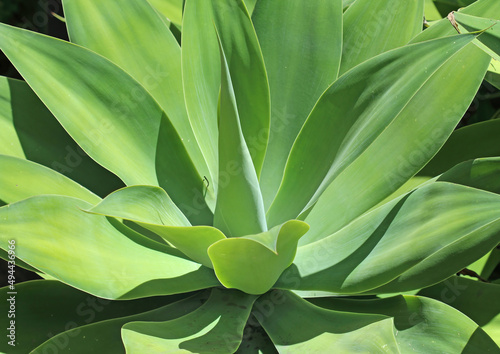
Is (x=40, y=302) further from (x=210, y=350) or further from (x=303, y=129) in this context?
(x=303, y=129)

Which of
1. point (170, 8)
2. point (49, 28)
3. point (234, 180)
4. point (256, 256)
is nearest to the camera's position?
point (256, 256)

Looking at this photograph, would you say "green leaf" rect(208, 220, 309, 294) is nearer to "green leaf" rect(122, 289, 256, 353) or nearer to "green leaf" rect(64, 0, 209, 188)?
"green leaf" rect(122, 289, 256, 353)

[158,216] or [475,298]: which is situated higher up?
[158,216]

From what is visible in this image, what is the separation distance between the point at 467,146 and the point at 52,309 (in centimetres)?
85

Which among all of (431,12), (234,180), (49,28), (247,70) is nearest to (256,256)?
(234,180)

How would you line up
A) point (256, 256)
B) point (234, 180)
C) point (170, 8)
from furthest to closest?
point (170, 8)
point (234, 180)
point (256, 256)

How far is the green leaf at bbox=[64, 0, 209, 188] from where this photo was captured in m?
1.05

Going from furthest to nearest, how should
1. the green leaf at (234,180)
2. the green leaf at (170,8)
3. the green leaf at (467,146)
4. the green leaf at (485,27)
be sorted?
the green leaf at (170,8), the green leaf at (467,146), the green leaf at (485,27), the green leaf at (234,180)

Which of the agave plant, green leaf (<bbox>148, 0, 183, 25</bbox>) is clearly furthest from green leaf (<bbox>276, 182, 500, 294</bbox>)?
green leaf (<bbox>148, 0, 183, 25</bbox>)

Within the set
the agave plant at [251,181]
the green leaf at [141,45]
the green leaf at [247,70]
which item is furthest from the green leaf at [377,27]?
the green leaf at [141,45]

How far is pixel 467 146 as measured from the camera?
106 centimetres

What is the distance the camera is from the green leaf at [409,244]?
806 millimetres

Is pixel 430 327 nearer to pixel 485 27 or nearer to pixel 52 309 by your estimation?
pixel 485 27

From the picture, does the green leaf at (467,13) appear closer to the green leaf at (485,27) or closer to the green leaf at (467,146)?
the green leaf at (485,27)
